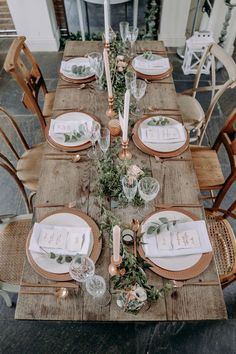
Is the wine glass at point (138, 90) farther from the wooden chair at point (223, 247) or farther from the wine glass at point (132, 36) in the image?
the wooden chair at point (223, 247)

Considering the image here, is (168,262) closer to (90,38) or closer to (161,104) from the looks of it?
(161,104)

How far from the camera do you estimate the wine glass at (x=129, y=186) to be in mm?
1251

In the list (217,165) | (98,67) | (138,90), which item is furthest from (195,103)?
(98,67)

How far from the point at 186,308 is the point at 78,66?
1635 millimetres

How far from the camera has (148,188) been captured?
4.19 feet

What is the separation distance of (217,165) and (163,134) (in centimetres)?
52

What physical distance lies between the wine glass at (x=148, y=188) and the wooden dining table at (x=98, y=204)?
0.25ft

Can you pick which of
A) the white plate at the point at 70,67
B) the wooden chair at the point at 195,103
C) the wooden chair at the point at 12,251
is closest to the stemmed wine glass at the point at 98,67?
the white plate at the point at 70,67

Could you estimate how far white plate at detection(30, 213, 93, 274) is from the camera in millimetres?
1126

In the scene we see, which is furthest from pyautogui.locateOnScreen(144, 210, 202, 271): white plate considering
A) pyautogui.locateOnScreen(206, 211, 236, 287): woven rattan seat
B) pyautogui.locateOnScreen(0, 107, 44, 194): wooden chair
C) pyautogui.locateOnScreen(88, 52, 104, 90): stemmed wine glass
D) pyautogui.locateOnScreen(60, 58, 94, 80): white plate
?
pyautogui.locateOnScreen(60, 58, 94, 80): white plate

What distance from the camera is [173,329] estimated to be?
1.68 m

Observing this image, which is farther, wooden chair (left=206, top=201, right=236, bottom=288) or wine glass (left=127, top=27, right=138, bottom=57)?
wine glass (left=127, top=27, right=138, bottom=57)

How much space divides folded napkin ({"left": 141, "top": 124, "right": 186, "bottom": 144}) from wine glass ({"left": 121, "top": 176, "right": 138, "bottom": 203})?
357 mm

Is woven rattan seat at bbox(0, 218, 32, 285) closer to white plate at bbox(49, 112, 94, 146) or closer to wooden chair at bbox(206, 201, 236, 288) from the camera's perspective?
white plate at bbox(49, 112, 94, 146)
